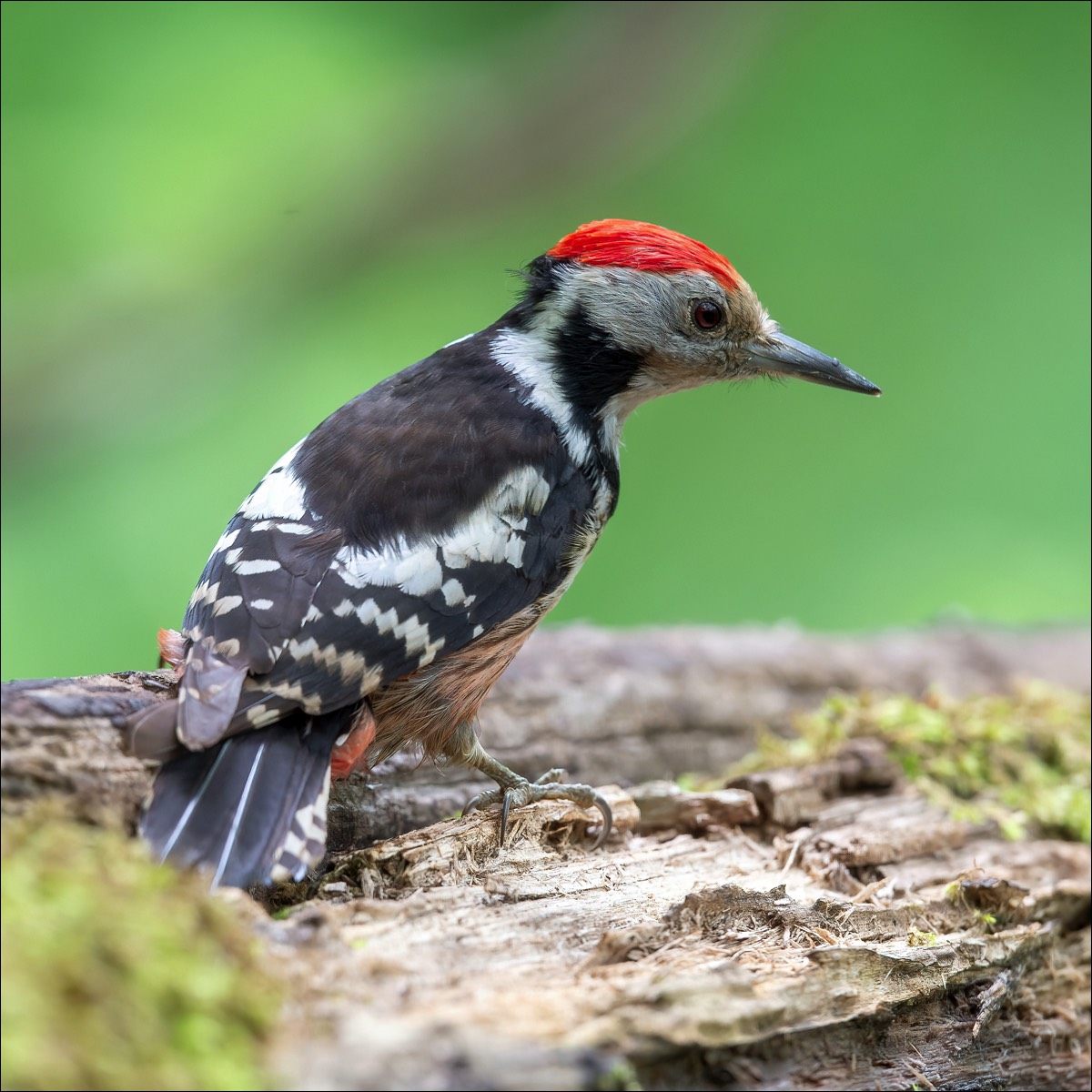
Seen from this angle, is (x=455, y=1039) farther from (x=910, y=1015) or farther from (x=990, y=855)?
(x=990, y=855)

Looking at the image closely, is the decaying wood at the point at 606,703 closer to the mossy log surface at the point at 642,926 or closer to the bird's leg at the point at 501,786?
the mossy log surface at the point at 642,926

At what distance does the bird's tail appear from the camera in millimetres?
1912

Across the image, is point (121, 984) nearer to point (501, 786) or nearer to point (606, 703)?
point (501, 786)

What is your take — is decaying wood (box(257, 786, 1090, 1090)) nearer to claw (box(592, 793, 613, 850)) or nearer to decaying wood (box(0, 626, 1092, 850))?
claw (box(592, 793, 613, 850))

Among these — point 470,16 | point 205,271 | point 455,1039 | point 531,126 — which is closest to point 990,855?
point 455,1039

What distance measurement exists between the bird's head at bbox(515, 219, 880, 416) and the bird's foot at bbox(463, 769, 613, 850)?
37.2 inches

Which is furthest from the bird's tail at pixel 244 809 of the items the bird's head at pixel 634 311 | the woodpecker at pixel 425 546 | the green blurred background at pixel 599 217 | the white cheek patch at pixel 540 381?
the green blurred background at pixel 599 217

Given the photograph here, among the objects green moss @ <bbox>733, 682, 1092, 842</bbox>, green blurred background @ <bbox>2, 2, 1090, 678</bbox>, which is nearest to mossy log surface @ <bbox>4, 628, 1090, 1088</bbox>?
green moss @ <bbox>733, 682, 1092, 842</bbox>

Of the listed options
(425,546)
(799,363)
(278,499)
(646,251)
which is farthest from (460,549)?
(799,363)

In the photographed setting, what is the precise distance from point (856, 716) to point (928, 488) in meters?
3.39

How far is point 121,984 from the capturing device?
1424 mm

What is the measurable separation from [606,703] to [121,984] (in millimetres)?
2610

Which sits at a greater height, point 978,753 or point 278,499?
point 278,499

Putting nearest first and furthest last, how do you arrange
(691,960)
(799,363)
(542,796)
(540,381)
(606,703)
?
(691,960)
(542,796)
(540,381)
(799,363)
(606,703)
